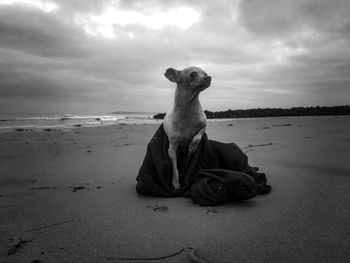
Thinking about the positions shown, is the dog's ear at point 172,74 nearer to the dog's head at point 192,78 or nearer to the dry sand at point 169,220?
the dog's head at point 192,78

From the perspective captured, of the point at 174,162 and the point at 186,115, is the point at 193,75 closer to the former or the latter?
the point at 186,115

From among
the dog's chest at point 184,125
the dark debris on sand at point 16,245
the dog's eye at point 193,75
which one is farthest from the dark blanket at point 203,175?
the dark debris on sand at point 16,245

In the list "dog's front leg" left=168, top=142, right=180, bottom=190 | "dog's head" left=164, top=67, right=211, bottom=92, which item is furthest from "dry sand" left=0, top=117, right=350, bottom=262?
"dog's head" left=164, top=67, right=211, bottom=92

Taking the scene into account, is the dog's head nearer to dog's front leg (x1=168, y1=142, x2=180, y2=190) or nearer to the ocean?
dog's front leg (x1=168, y1=142, x2=180, y2=190)

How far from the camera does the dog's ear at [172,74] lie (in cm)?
363

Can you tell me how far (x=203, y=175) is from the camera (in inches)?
132

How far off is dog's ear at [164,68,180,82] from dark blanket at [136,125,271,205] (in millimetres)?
766

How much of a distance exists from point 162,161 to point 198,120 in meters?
0.77

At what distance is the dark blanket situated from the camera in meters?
2.93

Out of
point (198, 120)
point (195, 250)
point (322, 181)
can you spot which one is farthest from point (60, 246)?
point (322, 181)

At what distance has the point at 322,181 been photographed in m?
3.62

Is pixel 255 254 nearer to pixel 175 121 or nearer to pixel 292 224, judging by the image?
pixel 292 224

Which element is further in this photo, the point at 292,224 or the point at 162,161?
the point at 162,161

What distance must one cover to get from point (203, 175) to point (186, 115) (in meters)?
0.86
